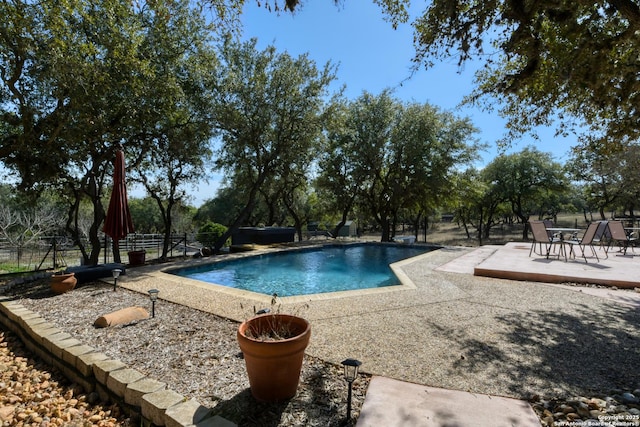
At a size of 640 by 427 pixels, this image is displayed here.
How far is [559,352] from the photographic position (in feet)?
10.0

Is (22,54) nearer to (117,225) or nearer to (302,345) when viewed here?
(117,225)

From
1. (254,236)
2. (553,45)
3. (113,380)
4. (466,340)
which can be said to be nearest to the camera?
(113,380)

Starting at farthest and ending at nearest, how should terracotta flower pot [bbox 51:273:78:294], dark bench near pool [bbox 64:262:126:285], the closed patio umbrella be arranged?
dark bench near pool [bbox 64:262:126:285]
the closed patio umbrella
terracotta flower pot [bbox 51:273:78:294]

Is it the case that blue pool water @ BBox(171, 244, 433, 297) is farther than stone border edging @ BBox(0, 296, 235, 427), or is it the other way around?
blue pool water @ BBox(171, 244, 433, 297)

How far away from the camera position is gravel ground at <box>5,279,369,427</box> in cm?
219

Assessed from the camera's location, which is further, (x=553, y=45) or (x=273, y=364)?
(x=553, y=45)

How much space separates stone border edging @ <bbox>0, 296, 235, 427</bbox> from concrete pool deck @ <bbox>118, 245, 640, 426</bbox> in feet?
3.74

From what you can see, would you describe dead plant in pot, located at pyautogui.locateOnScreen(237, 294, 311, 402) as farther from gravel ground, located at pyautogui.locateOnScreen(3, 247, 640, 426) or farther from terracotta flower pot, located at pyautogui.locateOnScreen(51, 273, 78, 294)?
terracotta flower pot, located at pyautogui.locateOnScreen(51, 273, 78, 294)

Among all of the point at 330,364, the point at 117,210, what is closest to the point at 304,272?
the point at 117,210

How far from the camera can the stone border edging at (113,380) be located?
84.0 inches

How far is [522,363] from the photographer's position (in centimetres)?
283

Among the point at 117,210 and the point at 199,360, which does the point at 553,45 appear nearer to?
the point at 199,360

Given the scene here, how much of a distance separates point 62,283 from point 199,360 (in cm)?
407

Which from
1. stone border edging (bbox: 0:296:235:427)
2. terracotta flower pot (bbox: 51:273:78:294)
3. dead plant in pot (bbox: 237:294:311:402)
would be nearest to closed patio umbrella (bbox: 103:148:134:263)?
terracotta flower pot (bbox: 51:273:78:294)
